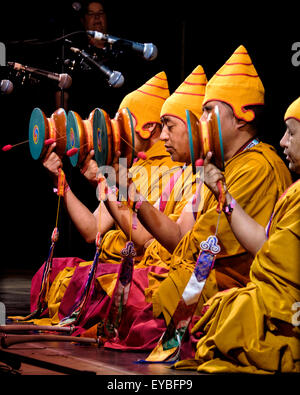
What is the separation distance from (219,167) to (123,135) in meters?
0.58

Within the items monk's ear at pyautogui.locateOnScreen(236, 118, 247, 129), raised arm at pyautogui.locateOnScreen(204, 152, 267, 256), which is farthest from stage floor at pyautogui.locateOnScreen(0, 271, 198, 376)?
monk's ear at pyautogui.locateOnScreen(236, 118, 247, 129)

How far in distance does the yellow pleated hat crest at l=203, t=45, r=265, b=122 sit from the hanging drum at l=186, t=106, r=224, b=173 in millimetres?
610

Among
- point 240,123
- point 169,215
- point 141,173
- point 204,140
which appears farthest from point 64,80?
point 204,140

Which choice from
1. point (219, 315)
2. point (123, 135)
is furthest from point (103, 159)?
point (219, 315)

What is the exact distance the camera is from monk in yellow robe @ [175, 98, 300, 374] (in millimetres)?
2328

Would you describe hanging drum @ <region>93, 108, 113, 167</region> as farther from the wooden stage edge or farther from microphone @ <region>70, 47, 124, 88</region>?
the wooden stage edge

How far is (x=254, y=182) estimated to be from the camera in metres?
2.84

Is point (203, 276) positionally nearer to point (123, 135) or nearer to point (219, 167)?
point (219, 167)

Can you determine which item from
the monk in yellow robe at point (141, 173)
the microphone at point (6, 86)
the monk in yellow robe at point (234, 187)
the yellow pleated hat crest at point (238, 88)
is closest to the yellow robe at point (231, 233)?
the monk in yellow robe at point (234, 187)

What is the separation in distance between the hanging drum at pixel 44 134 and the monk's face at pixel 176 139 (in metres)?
0.47

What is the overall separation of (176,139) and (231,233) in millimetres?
710

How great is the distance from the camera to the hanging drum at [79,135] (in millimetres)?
3238

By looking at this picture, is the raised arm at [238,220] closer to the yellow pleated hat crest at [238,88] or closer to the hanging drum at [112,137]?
the hanging drum at [112,137]

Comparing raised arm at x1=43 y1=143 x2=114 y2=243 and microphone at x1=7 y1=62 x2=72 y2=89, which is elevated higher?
microphone at x1=7 y1=62 x2=72 y2=89
